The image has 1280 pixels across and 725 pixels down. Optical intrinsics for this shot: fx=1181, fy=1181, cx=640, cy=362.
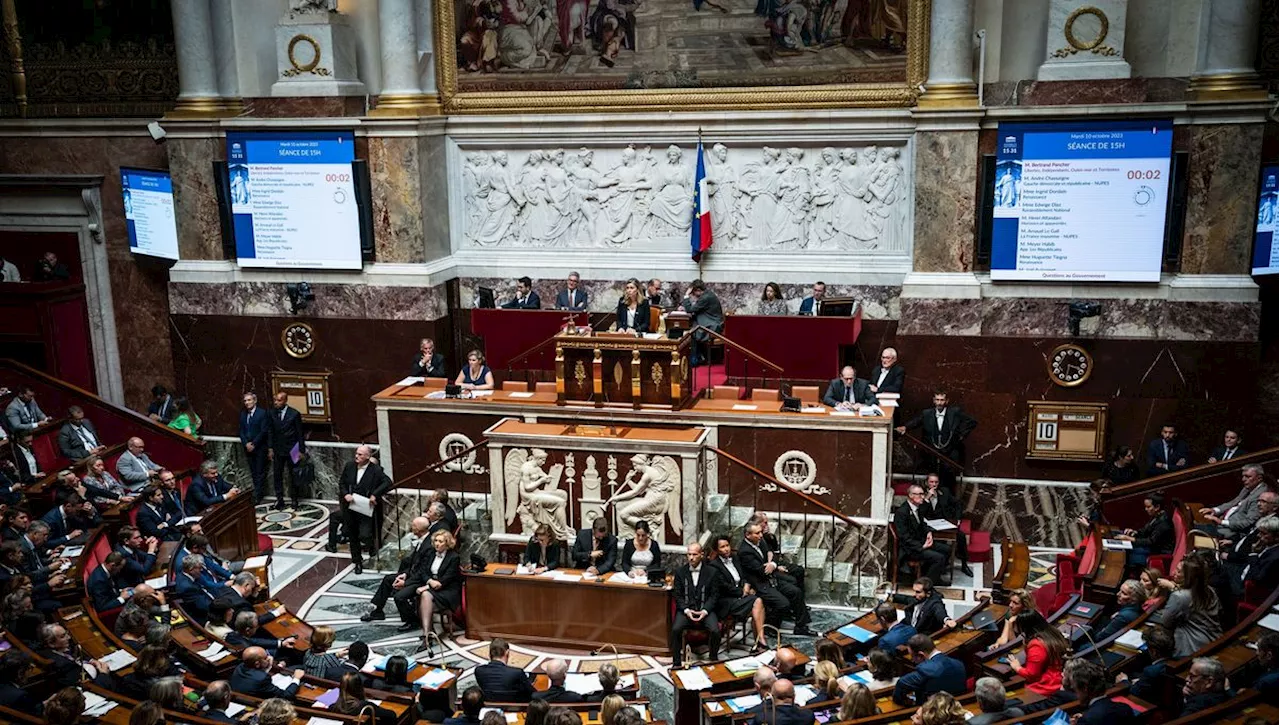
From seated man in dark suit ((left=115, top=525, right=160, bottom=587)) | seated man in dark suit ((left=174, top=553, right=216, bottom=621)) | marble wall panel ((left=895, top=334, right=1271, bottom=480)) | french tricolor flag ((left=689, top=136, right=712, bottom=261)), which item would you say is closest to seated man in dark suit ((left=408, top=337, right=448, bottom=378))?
french tricolor flag ((left=689, top=136, right=712, bottom=261))

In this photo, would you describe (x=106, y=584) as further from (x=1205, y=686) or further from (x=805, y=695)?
(x=1205, y=686)

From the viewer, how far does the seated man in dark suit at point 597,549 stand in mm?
11648

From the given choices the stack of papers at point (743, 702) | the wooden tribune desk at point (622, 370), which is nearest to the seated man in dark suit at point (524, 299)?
the wooden tribune desk at point (622, 370)

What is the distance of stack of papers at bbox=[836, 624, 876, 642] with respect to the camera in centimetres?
1026

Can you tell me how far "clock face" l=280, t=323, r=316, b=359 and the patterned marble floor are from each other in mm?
2458

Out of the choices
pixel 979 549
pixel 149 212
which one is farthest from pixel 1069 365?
pixel 149 212

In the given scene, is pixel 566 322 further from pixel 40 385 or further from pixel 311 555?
pixel 40 385

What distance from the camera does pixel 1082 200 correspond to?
13.8 meters

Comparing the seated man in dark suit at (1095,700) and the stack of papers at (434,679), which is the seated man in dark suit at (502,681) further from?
the seated man in dark suit at (1095,700)

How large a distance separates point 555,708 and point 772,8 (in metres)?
10.2

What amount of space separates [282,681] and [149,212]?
992 centimetres

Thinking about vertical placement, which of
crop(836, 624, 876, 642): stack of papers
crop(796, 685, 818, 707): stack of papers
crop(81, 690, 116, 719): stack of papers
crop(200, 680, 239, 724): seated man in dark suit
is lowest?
crop(836, 624, 876, 642): stack of papers

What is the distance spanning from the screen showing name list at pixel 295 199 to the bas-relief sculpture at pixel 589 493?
4.98 m

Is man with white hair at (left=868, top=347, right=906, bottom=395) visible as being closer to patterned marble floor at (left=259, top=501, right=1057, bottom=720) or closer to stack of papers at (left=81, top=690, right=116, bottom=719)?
patterned marble floor at (left=259, top=501, right=1057, bottom=720)
